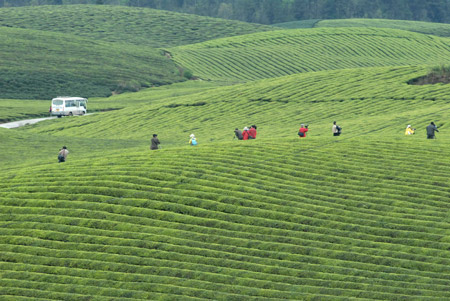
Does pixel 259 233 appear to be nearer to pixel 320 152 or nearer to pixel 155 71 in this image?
pixel 320 152

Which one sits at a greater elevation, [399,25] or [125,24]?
[399,25]

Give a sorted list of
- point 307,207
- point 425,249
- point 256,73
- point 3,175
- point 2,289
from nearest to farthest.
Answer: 1. point 2,289
2. point 425,249
3. point 307,207
4. point 3,175
5. point 256,73

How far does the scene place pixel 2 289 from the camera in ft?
91.8

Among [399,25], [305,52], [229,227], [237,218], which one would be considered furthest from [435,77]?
[399,25]

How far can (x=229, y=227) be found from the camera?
32.3 metres

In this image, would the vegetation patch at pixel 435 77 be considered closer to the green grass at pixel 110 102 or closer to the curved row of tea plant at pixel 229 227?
the green grass at pixel 110 102

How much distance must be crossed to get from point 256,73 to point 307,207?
94.1m

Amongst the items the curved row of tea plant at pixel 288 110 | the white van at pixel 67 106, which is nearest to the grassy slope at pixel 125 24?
the white van at pixel 67 106

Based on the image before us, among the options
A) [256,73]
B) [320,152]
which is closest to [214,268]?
[320,152]

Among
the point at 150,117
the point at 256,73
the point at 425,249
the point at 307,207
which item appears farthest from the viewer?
the point at 256,73

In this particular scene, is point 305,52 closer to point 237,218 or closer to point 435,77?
point 435,77

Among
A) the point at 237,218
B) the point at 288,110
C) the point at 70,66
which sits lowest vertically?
the point at 237,218

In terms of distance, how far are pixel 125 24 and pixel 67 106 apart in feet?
302

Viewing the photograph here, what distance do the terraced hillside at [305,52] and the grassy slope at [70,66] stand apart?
24.1 feet
